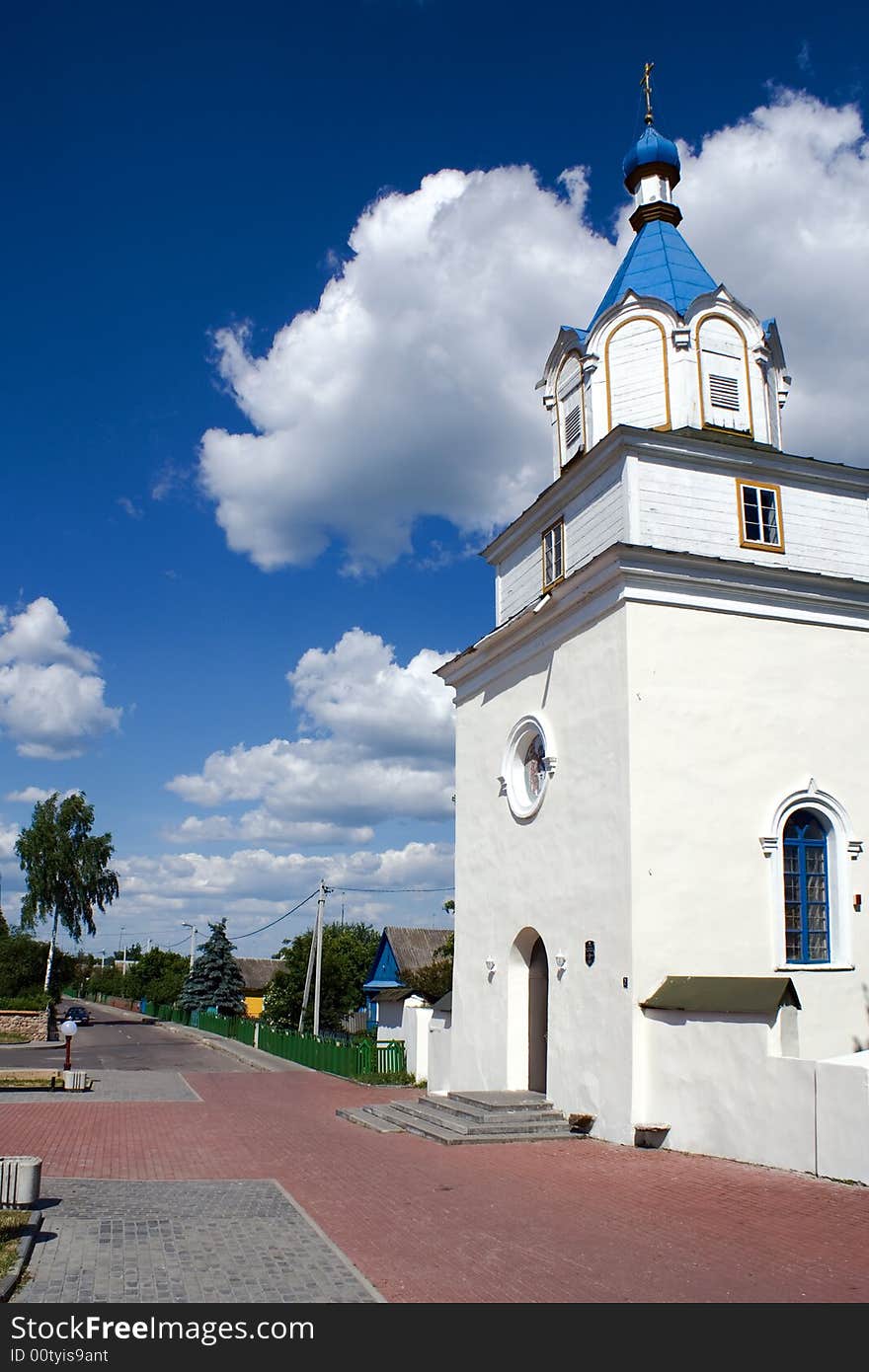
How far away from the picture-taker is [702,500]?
50.7ft

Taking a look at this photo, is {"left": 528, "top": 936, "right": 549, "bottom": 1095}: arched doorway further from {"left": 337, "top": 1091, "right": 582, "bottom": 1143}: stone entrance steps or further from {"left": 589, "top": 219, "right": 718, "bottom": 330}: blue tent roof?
{"left": 589, "top": 219, "right": 718, "bottom": 330}: blue tent roof

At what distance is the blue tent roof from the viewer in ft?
57.2

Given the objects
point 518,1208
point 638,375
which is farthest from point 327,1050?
point 518,1208

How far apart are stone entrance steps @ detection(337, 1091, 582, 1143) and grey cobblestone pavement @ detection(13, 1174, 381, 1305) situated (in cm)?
393

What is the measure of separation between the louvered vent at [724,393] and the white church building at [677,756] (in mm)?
45

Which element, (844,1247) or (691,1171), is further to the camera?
(691,1171)

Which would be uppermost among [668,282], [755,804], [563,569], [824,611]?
[668,282]

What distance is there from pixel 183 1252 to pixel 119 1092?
15800 millimetres

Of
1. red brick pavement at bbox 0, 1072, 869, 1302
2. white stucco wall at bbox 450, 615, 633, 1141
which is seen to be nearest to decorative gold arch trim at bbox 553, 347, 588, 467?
white stucco wall at bbox 450, 615, 633, 1141

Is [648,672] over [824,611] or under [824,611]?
under

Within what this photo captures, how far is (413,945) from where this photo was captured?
5716cm

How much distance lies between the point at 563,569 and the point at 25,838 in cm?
4681

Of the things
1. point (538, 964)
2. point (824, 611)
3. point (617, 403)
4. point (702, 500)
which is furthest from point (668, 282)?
point (538, 964)

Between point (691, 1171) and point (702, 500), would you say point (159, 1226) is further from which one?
point (702, 500)
